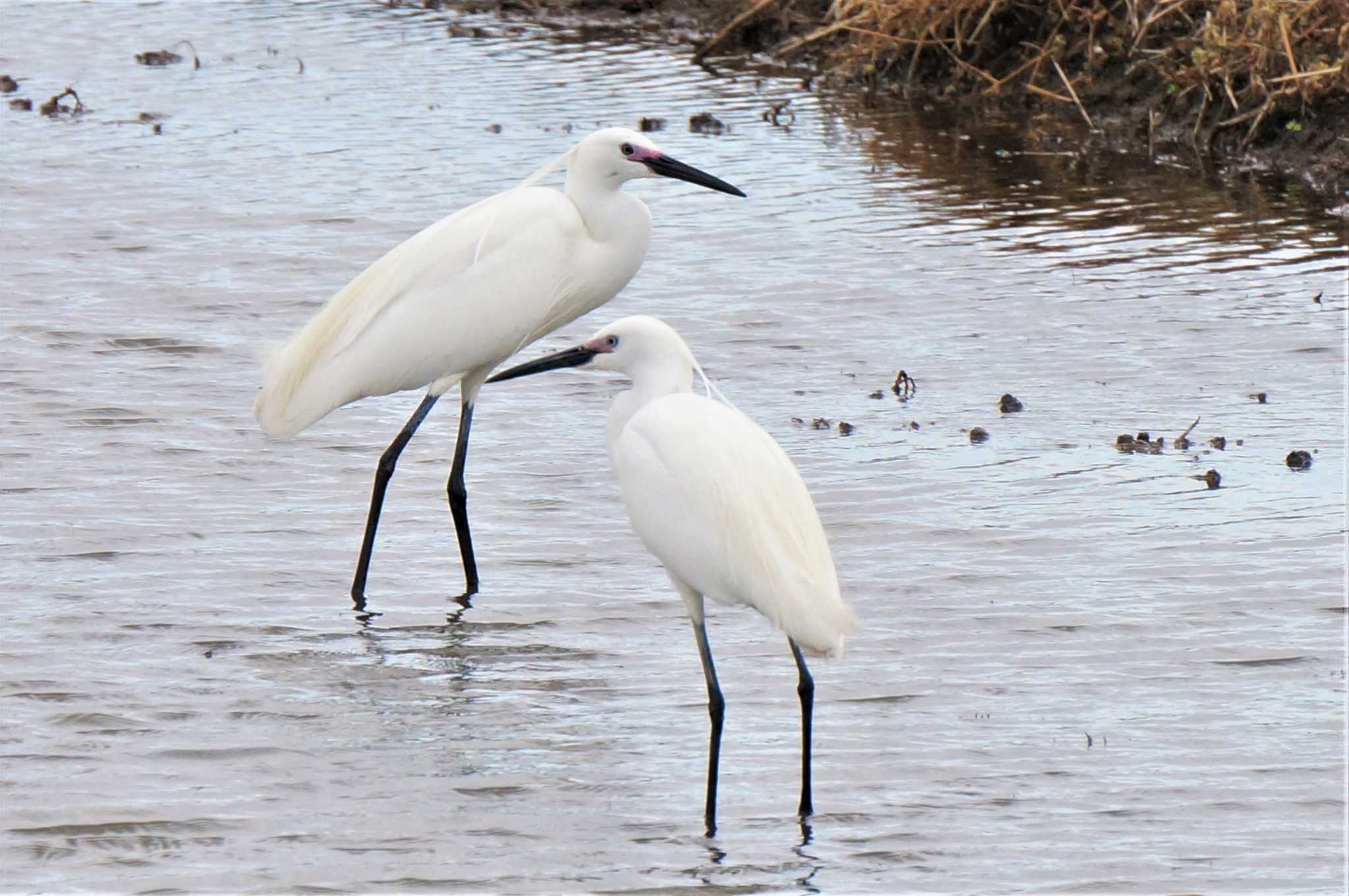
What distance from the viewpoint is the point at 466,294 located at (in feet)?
19.7

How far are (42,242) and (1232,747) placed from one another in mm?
6864

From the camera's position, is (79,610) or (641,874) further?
(79,610)

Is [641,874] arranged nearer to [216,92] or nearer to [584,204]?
[584,204]

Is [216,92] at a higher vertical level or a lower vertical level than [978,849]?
higher

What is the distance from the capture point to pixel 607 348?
4715 millimetres

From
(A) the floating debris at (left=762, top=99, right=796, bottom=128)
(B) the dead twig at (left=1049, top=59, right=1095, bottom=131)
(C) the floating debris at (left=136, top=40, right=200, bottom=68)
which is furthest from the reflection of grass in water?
(C) the floating debris at (left=136, top=40, right=200, bottom=68)

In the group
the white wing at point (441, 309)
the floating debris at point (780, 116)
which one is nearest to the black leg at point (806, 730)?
the white wing at point (441, 309)

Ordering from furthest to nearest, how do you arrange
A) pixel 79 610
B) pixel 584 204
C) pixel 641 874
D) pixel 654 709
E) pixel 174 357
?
pixel 174 357 < pixel 584 204 < pixel 79 610 < pixel 654 709 < pixel 641 874

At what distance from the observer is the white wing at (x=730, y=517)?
4324 mm

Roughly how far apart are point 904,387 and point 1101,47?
4729mm

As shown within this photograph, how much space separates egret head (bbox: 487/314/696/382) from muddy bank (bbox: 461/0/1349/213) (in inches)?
249

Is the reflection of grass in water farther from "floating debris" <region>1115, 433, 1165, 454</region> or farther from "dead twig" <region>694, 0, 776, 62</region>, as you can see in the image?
"floating debris" <region>1115, 433, 1165, 454</region>

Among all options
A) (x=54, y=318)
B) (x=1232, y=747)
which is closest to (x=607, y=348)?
(x=1232, y=747)

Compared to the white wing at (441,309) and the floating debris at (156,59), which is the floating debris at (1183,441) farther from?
the floating debris at (156,59)
